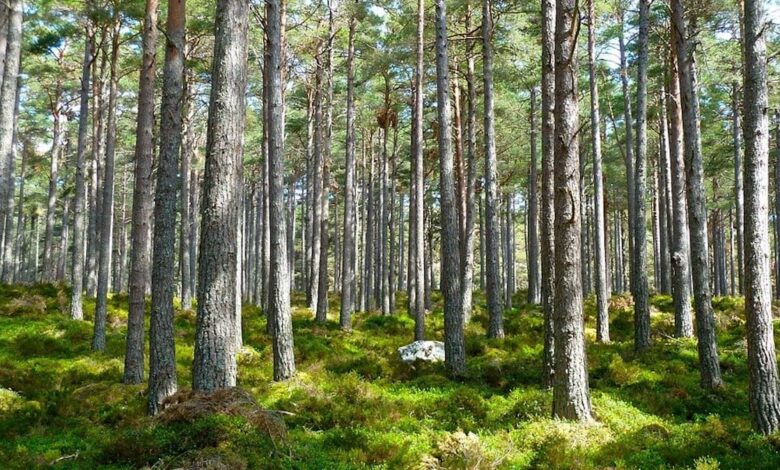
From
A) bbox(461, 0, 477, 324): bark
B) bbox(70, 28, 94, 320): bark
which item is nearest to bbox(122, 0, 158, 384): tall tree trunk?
bbox(70, 28, 94, 320): bark

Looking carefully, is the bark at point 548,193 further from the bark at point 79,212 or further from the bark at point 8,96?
the bark at point 79,212

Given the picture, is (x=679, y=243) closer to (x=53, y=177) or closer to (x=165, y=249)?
(x=165, y=249)

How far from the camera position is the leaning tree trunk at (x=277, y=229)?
10.5 meters

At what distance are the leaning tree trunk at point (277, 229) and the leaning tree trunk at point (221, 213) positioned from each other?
12.0ft

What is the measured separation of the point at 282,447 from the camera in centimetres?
611

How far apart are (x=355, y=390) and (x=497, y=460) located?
156 inches

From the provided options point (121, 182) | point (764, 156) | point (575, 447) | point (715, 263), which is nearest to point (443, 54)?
point (764, 156)

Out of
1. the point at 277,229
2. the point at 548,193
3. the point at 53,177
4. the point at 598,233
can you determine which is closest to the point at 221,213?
the point at 277,229

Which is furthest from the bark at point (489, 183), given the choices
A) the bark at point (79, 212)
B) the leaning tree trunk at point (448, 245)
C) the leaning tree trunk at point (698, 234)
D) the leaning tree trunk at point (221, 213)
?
the bark at point (79, 212)

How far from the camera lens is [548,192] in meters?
9.94

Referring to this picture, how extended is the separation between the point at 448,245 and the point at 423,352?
2.89 m

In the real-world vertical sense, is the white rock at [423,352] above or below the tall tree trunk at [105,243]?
below

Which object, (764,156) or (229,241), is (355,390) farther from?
(764,156)

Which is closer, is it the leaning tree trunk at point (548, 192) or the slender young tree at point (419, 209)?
the leaning tree trunk at point (548, 192)
